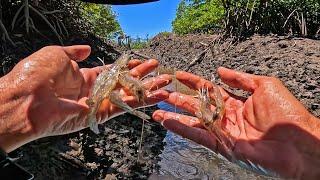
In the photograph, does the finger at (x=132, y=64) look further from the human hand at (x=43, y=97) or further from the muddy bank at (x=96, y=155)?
the muddy bank at (x=96, y=155)

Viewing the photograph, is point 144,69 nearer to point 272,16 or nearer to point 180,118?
point 180,118

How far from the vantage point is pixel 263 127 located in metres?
3.05

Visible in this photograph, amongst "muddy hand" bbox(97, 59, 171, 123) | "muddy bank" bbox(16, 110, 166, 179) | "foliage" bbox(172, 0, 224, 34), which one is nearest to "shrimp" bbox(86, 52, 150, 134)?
"muddy hand" bbox(97, 59, 171, 123)

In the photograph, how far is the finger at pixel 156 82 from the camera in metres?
3.23

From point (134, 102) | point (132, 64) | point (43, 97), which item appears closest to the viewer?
point (43, 97)

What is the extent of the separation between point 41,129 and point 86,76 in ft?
1.96

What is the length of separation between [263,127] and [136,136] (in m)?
4.62

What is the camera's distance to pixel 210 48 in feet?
58.0

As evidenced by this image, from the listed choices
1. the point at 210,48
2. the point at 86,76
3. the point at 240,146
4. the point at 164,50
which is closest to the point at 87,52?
the point at 86,76

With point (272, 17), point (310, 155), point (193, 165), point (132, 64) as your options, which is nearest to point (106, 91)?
point (132, 64)

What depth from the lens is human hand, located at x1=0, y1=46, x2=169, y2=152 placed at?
2.80 metres

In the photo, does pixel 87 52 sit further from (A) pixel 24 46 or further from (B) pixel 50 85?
(A) pixel 24 46

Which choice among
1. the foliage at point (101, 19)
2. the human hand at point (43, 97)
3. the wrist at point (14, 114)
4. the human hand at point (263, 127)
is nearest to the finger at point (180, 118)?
the human hand at point (263, 127)

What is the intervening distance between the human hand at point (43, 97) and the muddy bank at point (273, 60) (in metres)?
6.72
